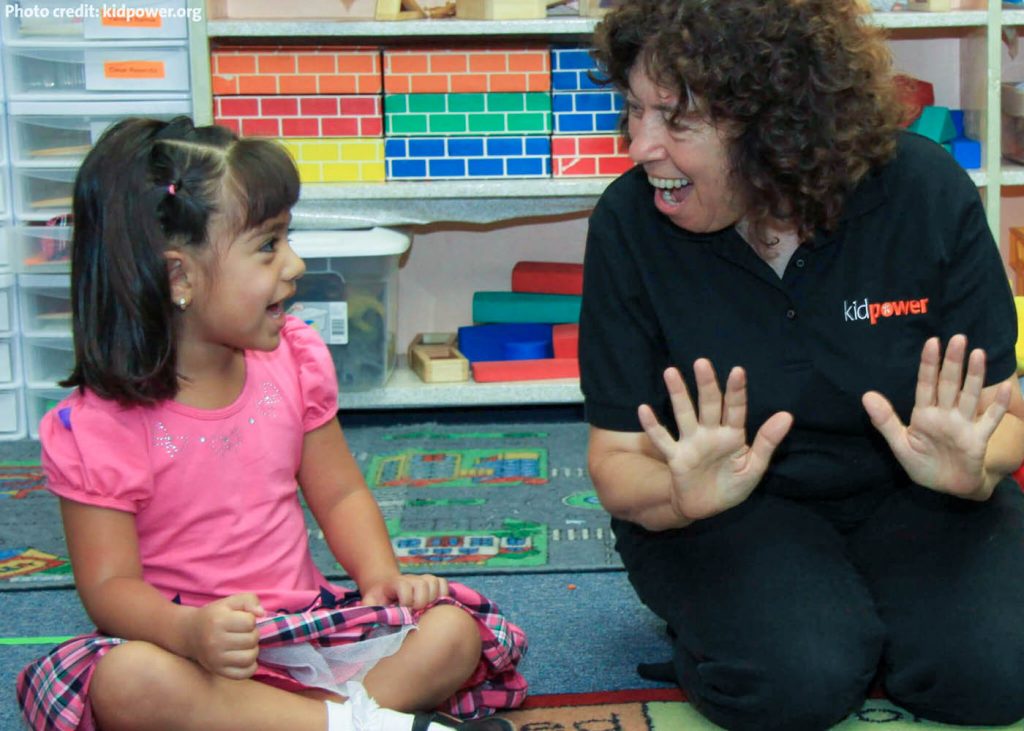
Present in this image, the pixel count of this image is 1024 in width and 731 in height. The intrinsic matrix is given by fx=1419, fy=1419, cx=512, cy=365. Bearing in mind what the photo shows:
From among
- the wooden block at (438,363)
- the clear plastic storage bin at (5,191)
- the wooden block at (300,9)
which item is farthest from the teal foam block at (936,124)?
the clear plastic storage bin at (5,191)

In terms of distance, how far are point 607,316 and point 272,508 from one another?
0.32 m

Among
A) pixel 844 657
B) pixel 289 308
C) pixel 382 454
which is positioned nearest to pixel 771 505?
pixel 844 657

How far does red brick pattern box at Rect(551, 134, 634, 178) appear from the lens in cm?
207

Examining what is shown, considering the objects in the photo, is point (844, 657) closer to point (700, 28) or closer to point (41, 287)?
point (700, 28)

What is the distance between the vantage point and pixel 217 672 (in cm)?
100

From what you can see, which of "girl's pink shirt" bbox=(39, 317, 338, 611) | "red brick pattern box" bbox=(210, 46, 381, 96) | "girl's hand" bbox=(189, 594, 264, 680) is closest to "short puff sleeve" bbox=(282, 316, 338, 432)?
"girl's pink shirt" bbox=(39, 317, 338, 611)

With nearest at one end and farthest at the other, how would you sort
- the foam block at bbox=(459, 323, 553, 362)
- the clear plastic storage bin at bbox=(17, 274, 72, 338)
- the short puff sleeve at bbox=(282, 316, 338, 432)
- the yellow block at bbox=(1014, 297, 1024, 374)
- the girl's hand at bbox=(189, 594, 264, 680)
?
the girl's hand at bbox=(189, 594, 264, 680) < the short puff sleeve at bbox=(282, 316, 338, 432) < the yellow block at bbox=(1014, 297, 1024, 374) < the clear plastic storage bin at bbox=(17, 274, 72, 338) < the foam block at bbox=(459, 323, 553, 362)

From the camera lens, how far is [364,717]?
1052 millimetres

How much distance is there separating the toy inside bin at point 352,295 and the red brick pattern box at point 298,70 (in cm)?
21

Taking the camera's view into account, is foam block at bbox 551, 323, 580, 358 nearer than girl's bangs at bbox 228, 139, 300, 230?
No

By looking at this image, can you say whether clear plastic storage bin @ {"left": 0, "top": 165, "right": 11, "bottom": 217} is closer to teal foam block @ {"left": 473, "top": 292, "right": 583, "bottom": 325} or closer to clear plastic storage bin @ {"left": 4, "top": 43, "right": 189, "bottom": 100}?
clear plastic storage bin @ {"left": 4, "top": 43, "right": 189, "bottom": 100}

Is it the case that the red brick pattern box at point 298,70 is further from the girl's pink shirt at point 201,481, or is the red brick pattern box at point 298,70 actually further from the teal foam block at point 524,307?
the girl's pink shirt at point 201,481

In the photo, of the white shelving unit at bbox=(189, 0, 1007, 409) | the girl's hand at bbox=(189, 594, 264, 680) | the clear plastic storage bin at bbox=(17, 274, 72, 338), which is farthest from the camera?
the clear plastic storage bin at bbox=(17, 274, 72, 338)

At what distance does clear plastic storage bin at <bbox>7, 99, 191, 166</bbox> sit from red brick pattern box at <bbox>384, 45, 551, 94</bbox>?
1.05 feet
